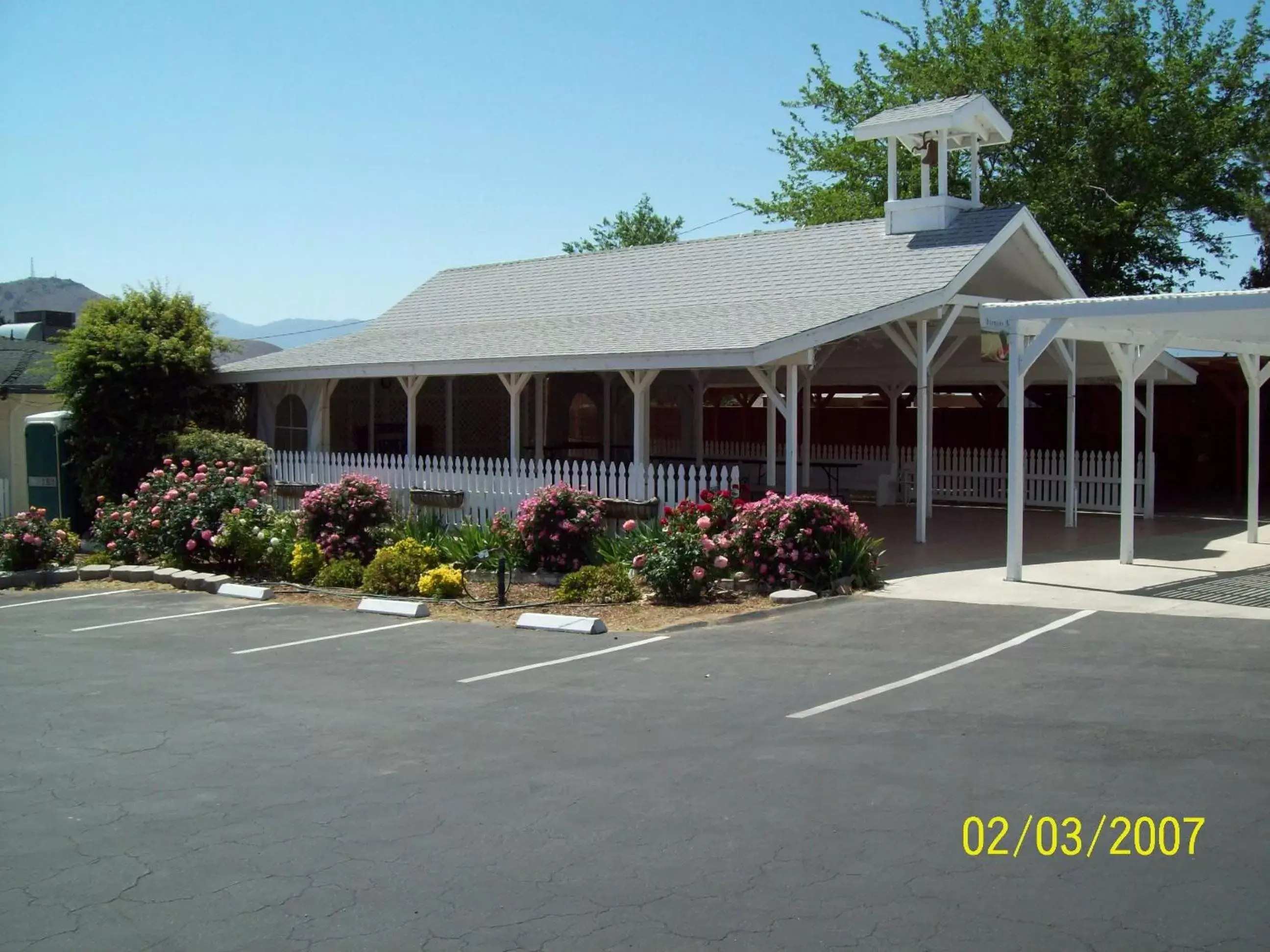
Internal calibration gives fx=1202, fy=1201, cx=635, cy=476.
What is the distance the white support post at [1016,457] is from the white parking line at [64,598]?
10425 mm

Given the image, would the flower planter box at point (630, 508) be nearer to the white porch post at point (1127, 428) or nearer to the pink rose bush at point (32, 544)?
the white porch post at point (1127, 428)

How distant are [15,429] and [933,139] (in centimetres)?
1731

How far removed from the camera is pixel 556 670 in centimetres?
916

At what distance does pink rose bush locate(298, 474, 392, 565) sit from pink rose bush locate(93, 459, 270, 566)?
39.8 inches

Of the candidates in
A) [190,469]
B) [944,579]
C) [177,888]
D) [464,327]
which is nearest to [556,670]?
[177,888]

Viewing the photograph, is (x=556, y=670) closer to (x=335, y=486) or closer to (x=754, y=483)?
(x=335, y=486)

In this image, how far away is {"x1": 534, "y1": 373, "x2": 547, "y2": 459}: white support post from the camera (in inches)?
838

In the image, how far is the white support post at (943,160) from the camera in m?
17.7

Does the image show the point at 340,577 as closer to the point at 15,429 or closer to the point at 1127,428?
the point at 1127,428

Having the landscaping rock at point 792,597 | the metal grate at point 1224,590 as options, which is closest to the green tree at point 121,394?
the landscaping rock at point 792,597

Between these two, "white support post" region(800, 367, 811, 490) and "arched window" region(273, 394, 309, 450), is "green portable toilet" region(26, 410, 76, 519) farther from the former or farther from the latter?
"white support post" region(800, 367, 811, 490)

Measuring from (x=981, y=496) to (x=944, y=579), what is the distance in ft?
33.9

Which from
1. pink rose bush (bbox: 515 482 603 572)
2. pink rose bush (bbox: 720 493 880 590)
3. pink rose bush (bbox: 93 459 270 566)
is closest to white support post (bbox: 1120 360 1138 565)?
pink rose bush (bbox: 720 493 880 590)

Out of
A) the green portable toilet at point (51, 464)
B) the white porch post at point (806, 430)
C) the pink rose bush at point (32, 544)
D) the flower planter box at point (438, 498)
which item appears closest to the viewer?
the pink rose bush at point (32, 544)
